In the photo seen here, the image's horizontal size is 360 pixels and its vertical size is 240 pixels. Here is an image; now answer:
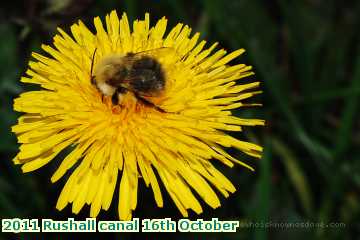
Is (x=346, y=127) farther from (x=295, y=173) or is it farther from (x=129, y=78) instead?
(x=129, y=78)

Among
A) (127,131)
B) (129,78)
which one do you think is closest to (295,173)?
(127,131)

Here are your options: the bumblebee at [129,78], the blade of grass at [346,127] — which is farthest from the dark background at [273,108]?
the bumblebee at [129,78]

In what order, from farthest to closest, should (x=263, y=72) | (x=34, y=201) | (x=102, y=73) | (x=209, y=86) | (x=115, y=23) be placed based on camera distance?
1. (x=263, y=72)
2. (x=34, y=201)
3. (x=115, y=23)
4. (x=209, y=86)
5. (x=102, y=73)

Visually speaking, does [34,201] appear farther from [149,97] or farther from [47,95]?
[149,97]

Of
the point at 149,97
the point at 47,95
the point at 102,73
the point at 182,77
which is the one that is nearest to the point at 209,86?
the point at 182,77

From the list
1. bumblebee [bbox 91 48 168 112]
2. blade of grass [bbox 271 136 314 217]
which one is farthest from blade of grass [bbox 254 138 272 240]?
bumblebee [bbox 91 48 168 112]
